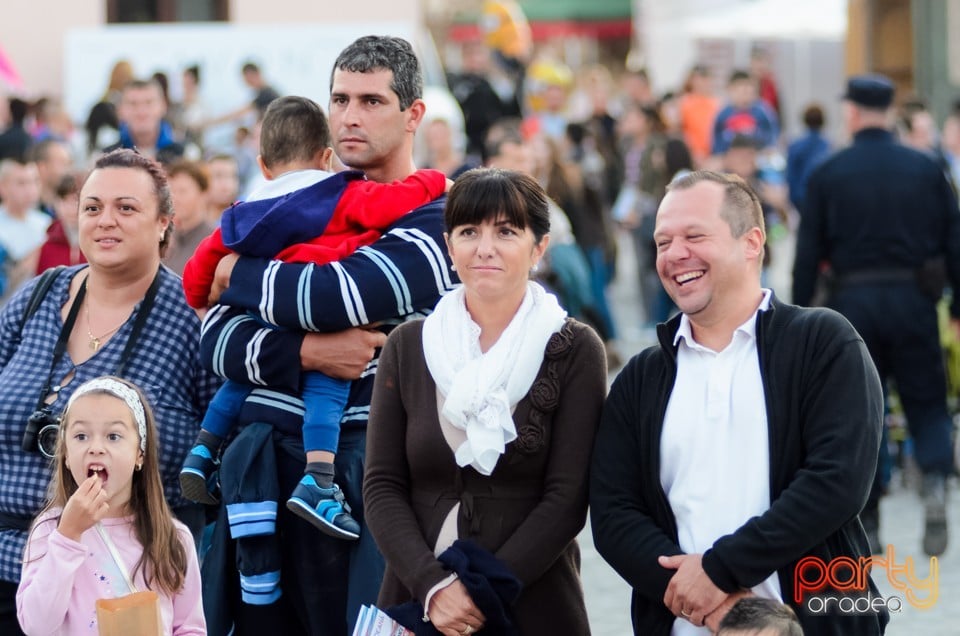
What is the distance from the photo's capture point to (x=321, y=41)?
16219 mm

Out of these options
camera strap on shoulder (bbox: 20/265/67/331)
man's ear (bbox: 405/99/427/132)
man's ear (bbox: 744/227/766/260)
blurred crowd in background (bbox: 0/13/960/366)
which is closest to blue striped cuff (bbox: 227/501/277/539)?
camera strap on shoulder (bbox: 20/265/67/331)

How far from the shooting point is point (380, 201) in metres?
4.32

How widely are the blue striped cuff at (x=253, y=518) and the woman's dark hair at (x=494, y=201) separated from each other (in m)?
0.91

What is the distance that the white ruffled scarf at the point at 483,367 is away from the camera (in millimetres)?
3852

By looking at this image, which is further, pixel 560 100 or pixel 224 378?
pixel 560 100

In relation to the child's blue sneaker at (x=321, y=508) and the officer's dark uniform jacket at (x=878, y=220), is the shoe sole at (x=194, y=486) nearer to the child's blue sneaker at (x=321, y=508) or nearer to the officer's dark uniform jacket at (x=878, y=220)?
the child's blue sneaker at (x=321, y=508)

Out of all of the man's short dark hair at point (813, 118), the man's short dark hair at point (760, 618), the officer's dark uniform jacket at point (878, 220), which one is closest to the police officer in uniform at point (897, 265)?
the officer's dark uniform jacket at point (878, 220)

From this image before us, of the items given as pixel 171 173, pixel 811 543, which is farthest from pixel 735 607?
pixel 171 173

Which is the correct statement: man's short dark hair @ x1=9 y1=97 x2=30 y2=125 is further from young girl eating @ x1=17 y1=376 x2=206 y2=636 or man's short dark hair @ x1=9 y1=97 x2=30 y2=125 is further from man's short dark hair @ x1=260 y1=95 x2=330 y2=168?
young girl eating @ x1=17 y1=376 x2=206 y2=636

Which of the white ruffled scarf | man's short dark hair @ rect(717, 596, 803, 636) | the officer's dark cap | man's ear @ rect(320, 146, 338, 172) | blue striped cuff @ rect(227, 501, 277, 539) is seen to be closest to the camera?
man's short dark hair @ rect(717, 596, 803, 636)

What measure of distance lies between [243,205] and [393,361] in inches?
27.7

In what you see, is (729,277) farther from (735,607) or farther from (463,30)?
(463,30)

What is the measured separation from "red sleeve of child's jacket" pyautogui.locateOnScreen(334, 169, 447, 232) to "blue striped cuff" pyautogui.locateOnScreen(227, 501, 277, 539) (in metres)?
0.80

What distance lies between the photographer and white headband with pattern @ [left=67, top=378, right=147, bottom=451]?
4234mm
